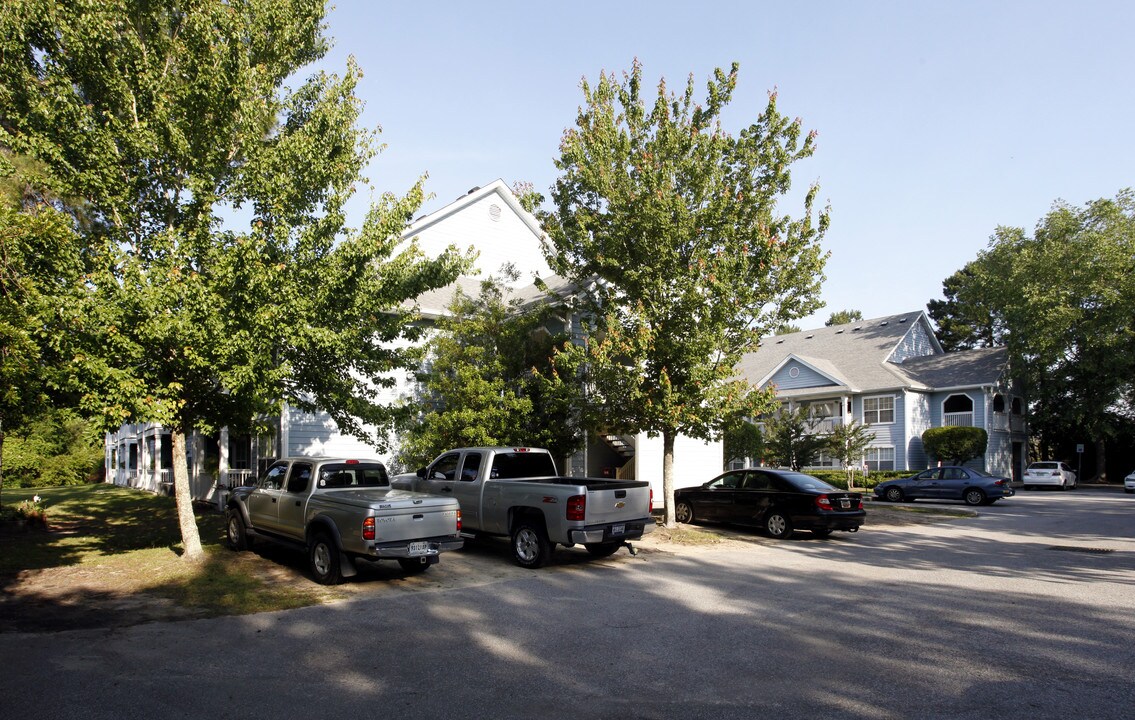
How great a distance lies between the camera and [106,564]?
11469 millimetres

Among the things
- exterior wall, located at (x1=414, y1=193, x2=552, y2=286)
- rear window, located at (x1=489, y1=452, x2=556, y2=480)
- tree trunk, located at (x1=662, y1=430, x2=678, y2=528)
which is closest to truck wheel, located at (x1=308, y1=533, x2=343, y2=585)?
rear window, located at (x1=489, y1=452, x2=556, y2=480)

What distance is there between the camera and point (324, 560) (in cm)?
984

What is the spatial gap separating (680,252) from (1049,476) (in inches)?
1229

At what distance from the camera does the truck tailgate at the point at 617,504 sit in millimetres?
10875

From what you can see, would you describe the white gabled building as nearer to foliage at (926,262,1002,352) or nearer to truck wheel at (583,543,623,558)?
truck wheel at (583,543,623,558)

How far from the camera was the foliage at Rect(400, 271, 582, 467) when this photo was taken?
15930 mm

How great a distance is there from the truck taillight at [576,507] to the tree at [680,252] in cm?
431

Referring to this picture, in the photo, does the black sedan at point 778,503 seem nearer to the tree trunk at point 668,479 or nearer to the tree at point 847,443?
the tree trunk at point 668,479

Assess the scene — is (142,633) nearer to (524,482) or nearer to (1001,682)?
(524,482)

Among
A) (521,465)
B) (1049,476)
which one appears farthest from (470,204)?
(1049,476)

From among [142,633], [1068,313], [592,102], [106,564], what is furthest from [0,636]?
[1068,313]

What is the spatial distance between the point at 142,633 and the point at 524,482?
18.4ft

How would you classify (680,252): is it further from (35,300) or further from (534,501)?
(35,300)

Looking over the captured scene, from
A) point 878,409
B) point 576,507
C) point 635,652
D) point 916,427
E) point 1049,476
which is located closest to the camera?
point 635,652
